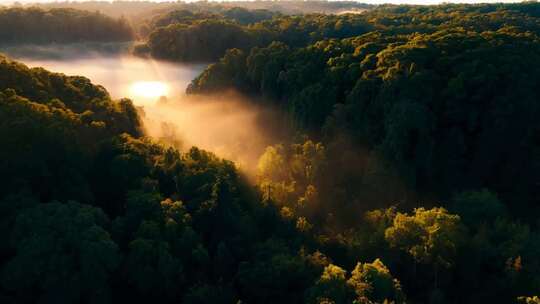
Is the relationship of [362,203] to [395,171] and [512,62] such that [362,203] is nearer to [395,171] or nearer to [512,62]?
[395,171]

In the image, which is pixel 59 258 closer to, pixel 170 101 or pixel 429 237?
pixel 429 237

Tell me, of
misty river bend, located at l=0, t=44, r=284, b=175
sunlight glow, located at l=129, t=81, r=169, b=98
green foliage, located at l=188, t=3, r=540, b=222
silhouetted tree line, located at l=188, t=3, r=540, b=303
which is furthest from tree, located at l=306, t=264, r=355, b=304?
sunlight glow, located at l=129, t=81, r=169, b=98

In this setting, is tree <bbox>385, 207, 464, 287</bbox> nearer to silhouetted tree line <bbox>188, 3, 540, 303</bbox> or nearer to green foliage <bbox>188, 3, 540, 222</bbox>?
silhouetted tree line <bbox>188, 3, 540, 303</bbox>

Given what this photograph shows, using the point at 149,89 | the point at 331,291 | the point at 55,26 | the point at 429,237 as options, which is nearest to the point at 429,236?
the point at 429,237

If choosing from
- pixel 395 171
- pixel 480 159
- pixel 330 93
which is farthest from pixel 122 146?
pixel 480 159

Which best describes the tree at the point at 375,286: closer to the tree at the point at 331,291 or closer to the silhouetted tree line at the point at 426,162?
the tree at the point at 331,291

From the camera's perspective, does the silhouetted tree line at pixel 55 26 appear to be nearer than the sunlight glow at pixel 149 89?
No

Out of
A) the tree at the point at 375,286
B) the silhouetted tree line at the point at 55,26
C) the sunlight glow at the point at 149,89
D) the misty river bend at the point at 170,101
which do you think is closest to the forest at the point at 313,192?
the tree at the point at 375,286
